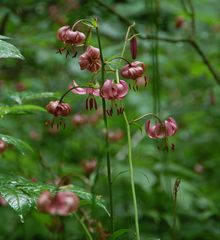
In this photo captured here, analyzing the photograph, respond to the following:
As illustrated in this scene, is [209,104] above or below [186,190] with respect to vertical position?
above

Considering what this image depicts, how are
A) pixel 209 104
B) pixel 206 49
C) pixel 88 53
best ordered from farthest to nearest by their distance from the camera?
pixel 206 49
pixel 209 104
pixel 88 53

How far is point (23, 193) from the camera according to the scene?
131 centimetres

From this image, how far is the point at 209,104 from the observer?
10.1 feet

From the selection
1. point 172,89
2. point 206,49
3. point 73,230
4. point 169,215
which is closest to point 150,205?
point 169,215

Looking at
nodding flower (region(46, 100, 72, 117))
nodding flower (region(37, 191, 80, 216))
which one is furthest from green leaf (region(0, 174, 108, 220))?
nodding flower (region(37, 191, 80, 216))

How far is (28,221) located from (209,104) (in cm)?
124

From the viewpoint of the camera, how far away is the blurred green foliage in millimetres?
2510

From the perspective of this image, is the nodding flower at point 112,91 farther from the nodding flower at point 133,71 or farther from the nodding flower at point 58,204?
the nodding flower at point 58,204

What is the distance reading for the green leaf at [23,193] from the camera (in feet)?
4.12

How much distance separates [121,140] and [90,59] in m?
2.31

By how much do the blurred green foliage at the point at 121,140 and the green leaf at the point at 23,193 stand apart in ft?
0.77

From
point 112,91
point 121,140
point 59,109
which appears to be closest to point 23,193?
point 59,109

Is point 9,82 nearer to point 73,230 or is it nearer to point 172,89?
point 172,89

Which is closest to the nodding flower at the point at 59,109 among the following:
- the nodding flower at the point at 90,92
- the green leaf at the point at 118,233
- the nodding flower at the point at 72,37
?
the nodding flower at the point at 90,92
